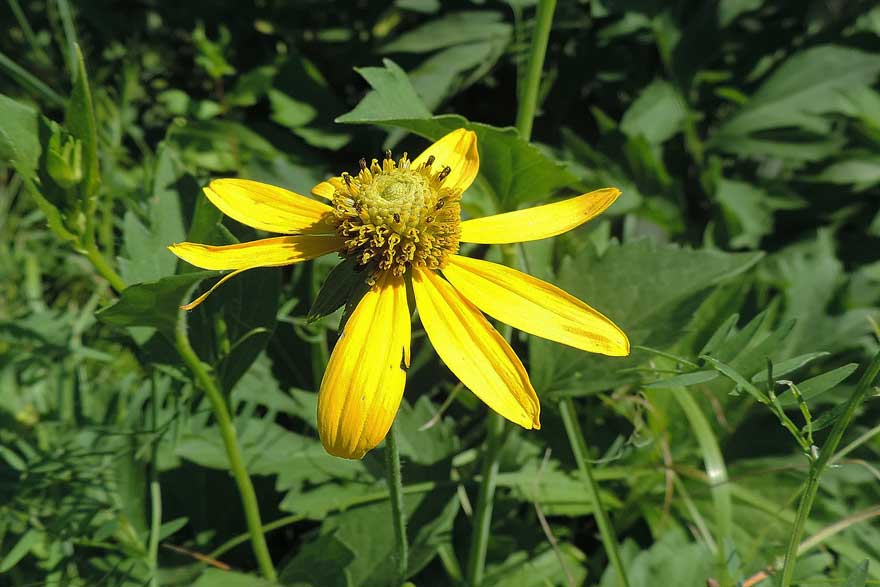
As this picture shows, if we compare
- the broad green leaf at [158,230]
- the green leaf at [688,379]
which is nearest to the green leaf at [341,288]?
the broad green leaf at [158,230]

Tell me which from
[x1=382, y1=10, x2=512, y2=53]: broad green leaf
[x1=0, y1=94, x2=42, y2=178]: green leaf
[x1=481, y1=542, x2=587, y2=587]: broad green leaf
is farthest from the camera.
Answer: [x1=382, y1=10, x2=512, y2=53]: broad green leaf

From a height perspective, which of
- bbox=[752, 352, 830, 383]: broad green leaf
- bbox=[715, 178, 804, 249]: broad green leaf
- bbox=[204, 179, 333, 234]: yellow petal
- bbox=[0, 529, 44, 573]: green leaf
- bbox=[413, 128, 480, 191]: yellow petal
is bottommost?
bbox=[0, 529, 44, 573]: green leaf

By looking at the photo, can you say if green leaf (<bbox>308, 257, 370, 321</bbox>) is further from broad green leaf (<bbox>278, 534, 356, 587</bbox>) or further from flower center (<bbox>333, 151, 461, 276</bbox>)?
broad green leaf (<bbox>278, 534, 356, 587</bbox>)

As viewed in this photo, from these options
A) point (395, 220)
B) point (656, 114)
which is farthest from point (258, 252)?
point (656, 114)

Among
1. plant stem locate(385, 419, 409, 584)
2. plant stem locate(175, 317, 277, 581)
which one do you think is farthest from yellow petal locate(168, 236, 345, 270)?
plant stem locate(385, 419, 409, 584)

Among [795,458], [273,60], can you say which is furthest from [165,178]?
[795,458]

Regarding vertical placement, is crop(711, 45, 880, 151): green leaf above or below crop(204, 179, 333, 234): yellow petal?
above
